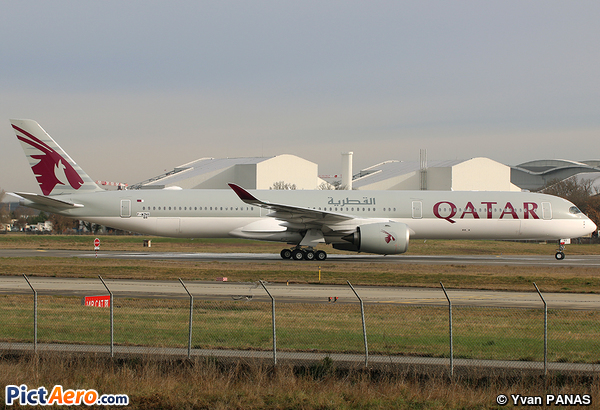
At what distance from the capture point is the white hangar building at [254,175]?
100 meters

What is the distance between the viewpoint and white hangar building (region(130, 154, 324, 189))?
100 meters

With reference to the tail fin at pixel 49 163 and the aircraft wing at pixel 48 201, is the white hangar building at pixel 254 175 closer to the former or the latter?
the tail fin at pixel 49 163

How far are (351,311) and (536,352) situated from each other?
5.98 m

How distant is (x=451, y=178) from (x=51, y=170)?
7746 centimetres

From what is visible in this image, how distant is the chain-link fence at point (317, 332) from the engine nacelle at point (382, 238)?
14361mm

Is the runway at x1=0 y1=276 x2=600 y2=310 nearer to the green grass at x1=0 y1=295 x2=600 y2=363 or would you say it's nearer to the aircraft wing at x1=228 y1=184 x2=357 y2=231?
the green grass at x1=0 y1=295 x2=600 y2=363

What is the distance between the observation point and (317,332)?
1338 cm

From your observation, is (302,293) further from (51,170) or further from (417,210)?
(51,170)

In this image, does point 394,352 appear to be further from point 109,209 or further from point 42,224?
point 42,224

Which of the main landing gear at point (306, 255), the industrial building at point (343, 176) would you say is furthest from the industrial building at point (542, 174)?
the main landing gear at point (306, 255)

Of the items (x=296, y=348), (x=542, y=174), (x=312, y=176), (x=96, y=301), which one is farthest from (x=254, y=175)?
(x=296, y=348)

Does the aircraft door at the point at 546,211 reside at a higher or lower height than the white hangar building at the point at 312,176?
lower

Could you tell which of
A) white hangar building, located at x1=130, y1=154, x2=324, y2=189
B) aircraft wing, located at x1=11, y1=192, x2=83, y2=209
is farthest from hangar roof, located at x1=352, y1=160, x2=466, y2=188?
aircraft wing, located at x1=11, y1=192, x2=83, y2=209

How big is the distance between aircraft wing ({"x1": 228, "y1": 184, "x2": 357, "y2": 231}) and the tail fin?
10821mm
